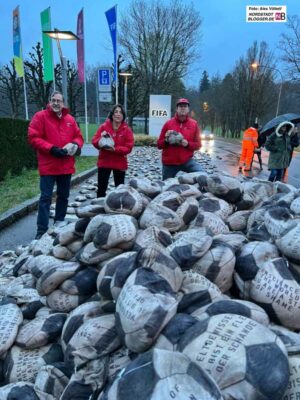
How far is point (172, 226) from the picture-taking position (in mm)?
3080

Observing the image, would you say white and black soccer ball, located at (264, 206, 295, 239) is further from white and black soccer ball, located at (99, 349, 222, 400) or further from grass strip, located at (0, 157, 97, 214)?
grass strip, located at (0, 157, 97, 214)

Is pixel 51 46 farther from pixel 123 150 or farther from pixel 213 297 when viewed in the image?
pixel 213 297

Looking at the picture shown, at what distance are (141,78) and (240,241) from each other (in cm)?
3895

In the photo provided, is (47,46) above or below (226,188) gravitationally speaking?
above

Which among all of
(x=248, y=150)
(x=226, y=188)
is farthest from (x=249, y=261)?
(x=248, y=150)

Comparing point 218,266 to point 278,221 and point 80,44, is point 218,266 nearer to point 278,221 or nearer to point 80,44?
point 278,221

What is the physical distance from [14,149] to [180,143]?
7044mm

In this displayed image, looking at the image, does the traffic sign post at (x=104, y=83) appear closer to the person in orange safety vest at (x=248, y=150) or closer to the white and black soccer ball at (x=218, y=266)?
the person in orange safety vest at (x=248, y=150)

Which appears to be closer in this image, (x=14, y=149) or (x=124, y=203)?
(x=124, y=203)

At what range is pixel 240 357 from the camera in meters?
1.43

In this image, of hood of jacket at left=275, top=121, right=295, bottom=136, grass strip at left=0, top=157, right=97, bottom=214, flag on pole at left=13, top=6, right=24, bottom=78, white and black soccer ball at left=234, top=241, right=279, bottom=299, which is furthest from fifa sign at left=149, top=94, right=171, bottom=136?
white and black soccer ball at left=234, top=241, right=279, bottom=299

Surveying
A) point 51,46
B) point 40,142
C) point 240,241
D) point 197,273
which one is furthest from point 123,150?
point 51,46

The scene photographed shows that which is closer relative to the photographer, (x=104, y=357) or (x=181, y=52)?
(x=104, y=357)

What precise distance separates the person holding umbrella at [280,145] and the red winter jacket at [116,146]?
4.77 metres
